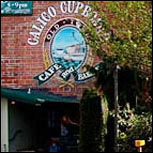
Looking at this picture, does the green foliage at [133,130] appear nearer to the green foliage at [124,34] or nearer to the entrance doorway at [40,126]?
the green foliage at [124,34]

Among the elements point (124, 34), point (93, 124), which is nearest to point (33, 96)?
point (93, 124)

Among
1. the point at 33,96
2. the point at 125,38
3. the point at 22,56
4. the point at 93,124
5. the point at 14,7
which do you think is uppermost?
the point at 14,7

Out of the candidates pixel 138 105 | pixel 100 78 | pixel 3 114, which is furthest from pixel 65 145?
pixel 138 105

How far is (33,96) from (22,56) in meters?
1.03

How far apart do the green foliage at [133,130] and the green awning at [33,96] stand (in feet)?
8.30

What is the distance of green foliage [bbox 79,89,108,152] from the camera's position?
7.29m

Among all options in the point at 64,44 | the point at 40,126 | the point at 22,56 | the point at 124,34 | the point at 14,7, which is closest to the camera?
the point at 124,34

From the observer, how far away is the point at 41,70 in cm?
852

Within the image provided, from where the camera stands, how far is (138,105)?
7.87 metres

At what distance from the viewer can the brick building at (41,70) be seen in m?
8.62

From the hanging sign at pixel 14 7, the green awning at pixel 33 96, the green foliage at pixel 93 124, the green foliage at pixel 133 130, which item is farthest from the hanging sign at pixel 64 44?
the green foliage at pixel 133 130

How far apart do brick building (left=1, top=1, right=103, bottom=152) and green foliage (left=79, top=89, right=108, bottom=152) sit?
3.51 ft

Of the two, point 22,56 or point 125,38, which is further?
point 22,56

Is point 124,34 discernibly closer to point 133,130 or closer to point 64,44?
point 133,130
